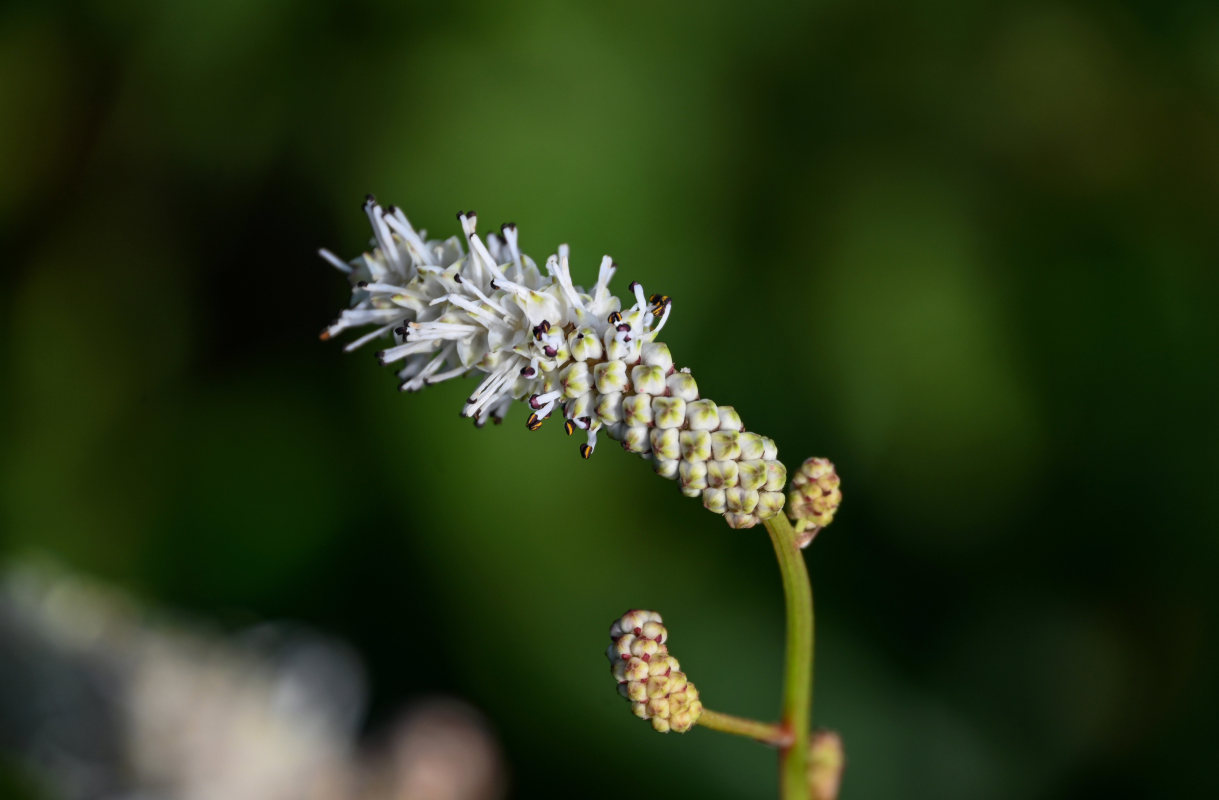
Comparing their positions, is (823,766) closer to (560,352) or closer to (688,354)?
(560,352)

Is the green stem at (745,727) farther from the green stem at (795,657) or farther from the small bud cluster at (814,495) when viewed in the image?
the small bud cluster at (814,495)

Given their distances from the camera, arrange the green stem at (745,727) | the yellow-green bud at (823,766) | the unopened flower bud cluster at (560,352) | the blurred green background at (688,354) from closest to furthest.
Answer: the unopened flower bud cluster at (560,352)
the green stem at (745,727)
the yellow-green bud at (823,766)
the blurred green background at (688,354)

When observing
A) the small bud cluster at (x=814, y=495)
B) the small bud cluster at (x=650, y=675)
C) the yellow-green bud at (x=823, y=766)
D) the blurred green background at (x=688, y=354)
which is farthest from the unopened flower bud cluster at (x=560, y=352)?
the blurred green background at (x=688, y=354)

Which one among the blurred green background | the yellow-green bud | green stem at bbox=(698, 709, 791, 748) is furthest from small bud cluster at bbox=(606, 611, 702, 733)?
the blurred green background

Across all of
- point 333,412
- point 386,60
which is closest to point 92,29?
point 386,60

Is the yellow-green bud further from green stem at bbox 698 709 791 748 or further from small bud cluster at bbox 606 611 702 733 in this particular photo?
small bud cluster at bbox 606 611 702 733

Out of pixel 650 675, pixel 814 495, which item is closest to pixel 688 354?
pixel 814 495
